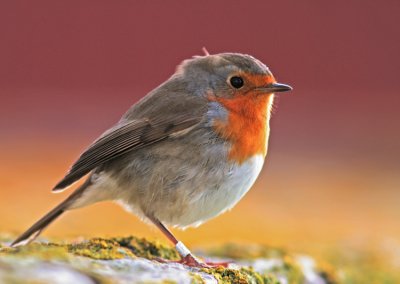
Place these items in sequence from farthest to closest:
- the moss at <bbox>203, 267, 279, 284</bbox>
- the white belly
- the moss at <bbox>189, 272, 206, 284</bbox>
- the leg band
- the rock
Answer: the white belly, the leg band, the moss at <bbox>203, 267, 279, 284</bbox>, the moss at <bbox>189, 272, 206, 284</bbox>, the rock

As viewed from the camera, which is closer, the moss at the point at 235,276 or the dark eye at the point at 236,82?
the moss at the point at 235,276

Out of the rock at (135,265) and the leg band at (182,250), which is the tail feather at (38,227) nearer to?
the rock at (135,265)

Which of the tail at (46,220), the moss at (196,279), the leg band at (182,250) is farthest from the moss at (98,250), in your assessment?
the tail at (46,220)

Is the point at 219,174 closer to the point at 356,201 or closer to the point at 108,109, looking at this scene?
the point at 356,201

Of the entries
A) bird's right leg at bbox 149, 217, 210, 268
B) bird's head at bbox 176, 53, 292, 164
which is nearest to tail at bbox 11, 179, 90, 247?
bird's right leg at bbox 149, 217, 210, 268

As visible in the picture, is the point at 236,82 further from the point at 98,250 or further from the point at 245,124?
the point at 98,250

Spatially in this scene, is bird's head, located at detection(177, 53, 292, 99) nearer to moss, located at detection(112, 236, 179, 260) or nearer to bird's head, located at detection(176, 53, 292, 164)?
bird's head, located at detection(176, 53, 292, 164)
